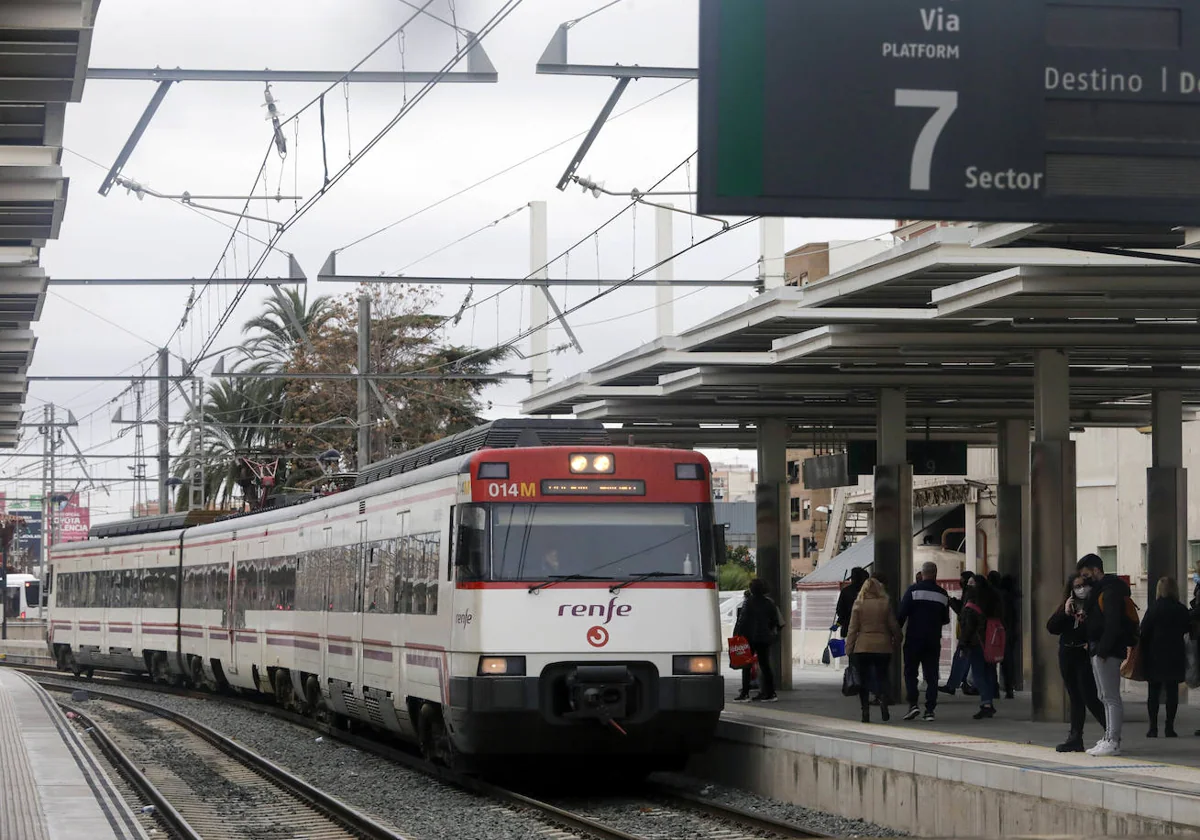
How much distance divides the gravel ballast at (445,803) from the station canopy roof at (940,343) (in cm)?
448

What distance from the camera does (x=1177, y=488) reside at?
2350 centimetres

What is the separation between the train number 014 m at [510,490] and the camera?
1697cm

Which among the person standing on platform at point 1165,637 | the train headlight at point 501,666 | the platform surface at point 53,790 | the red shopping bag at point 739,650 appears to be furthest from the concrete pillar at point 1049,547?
the platform surface at point 53,790

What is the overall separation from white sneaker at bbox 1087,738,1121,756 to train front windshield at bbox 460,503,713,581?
383 cm

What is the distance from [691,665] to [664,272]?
935 inches

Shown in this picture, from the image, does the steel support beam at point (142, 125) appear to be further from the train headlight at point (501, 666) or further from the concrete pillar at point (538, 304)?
the concrete pillar at point (538, 304)

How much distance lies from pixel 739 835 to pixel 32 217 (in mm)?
7350

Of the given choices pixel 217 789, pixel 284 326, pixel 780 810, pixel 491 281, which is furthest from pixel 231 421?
pixel 780 810

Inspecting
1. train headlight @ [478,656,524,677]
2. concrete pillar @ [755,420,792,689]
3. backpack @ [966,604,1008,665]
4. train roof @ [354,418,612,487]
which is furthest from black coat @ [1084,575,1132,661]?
concrete pillar @ [755,420,792,689]

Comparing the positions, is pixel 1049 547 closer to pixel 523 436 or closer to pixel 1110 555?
pixel 523 436

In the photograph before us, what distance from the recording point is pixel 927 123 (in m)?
9.90

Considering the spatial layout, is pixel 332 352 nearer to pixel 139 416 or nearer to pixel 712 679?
pixel 139 416

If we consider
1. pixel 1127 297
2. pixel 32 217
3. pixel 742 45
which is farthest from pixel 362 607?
pixel 742 45

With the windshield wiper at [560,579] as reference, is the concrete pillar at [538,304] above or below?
above
